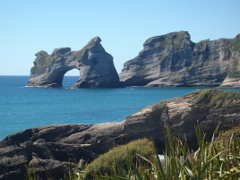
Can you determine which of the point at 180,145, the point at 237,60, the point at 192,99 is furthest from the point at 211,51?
the point at 180,145

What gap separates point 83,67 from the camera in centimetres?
15462

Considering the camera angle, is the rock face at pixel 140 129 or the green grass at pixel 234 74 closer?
the rock face at pixel 140 129

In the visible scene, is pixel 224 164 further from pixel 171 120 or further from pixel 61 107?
pixel 61 107

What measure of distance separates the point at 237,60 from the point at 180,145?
169 m

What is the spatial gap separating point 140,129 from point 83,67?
128 metres

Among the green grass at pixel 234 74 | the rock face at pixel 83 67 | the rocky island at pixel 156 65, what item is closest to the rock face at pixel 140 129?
the rocky island at pixel 156 65

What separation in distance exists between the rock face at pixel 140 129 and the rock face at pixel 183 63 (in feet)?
430

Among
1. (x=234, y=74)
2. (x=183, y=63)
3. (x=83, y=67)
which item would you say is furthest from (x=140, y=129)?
(x=183, y=63)

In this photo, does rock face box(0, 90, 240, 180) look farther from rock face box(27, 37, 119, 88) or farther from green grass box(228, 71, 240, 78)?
green grass box(228, 71, 240, 78)

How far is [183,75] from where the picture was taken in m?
167

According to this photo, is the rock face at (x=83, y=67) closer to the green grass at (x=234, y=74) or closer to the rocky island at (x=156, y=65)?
the rocky island at (x=156, y=65)

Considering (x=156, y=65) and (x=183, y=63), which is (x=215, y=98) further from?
(x=156, y=65)

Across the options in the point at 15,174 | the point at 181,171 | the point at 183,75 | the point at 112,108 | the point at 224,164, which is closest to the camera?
the point at 181,171

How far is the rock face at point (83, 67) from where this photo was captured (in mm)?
153125
